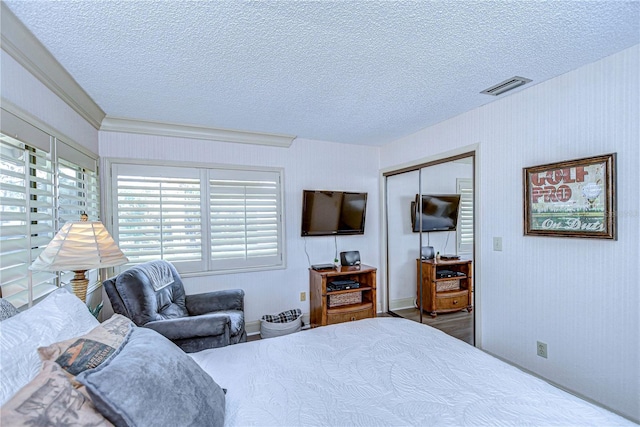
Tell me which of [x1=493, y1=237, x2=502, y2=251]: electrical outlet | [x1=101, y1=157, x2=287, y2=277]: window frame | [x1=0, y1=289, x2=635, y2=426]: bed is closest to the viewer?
[x1=0, y1=289, x2=635, y2=426]: bed

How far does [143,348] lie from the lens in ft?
3.49

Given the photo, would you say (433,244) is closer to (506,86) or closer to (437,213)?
(437,213)

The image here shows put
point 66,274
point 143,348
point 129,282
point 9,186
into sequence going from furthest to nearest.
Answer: point 129,282
point 66,274
point 9,186
point 143,348

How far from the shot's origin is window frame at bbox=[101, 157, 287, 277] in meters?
2.97

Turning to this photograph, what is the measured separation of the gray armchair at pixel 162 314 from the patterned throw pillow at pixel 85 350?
3.73 ft

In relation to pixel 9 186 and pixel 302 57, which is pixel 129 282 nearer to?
pixel 9 186

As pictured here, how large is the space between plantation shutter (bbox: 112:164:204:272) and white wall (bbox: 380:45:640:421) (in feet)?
9.72

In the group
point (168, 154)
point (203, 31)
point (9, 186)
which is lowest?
point (9, 186)

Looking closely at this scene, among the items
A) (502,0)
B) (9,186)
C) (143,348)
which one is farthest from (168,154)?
(502,0)

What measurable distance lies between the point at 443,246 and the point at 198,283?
281 cm

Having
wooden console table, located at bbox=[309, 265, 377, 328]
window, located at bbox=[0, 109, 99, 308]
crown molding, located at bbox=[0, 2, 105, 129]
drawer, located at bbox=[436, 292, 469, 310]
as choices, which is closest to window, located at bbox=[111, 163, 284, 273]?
wooden console table, located at bbox=[309, 265, 377, 328]

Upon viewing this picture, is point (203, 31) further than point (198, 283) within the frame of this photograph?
No

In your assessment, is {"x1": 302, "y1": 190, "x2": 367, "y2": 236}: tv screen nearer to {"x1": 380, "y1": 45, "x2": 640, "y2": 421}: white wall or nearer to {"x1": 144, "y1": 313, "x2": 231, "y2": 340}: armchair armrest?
{"x1": 380, "y1": 45, "x2": 640, "y2": 421}: white wall

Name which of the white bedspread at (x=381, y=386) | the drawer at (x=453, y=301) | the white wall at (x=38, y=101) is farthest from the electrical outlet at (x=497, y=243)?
the white wall at (x=38, y=101)
